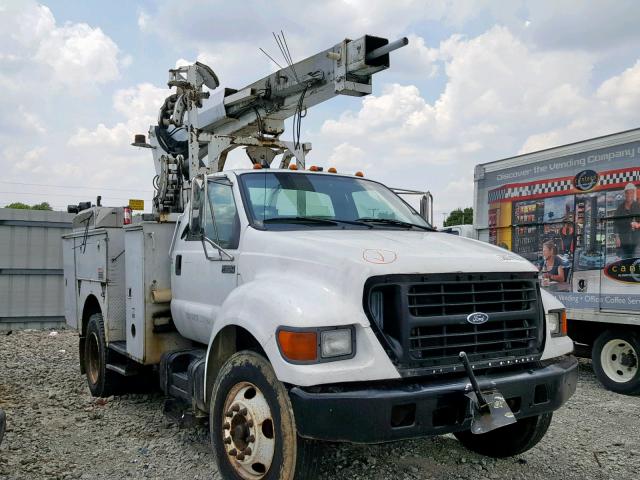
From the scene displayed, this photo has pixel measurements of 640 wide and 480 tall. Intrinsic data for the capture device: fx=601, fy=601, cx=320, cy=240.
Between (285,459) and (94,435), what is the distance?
9.15 feet

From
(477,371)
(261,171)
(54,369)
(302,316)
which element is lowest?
(54,369)

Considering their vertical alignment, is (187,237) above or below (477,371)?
above

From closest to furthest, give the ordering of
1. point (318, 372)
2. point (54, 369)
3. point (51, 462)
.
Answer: point (318, 372) → point (51, 462) → point (54, 369)

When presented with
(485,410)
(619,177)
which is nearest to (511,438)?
(485,410)

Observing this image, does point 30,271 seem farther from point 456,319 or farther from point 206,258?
point 456,319

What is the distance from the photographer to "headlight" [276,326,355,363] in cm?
319

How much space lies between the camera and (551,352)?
155 inches

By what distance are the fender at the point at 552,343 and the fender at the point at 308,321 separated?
1246 mm

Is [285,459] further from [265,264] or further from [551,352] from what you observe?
[551,352]

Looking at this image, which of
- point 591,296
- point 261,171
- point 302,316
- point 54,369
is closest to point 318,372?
point 302,316

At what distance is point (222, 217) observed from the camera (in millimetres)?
4668

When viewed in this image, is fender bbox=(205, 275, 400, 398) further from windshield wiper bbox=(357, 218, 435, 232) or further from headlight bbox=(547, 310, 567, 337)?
headlight bbox=(547, 310, 567, 337)

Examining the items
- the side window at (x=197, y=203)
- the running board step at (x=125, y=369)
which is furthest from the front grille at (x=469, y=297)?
the running board step at (x=125, y=369)

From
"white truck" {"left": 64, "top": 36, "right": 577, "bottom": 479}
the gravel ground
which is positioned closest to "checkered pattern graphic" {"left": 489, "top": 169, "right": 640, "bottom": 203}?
the gravel ground
